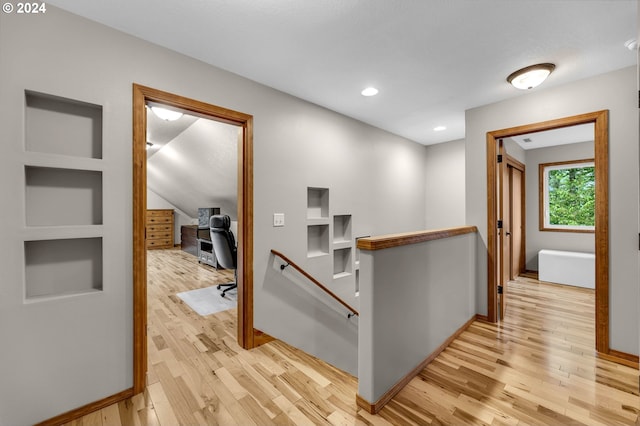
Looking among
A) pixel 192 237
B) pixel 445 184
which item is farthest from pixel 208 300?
pixel 445 184

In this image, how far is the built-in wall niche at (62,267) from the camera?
1.58m

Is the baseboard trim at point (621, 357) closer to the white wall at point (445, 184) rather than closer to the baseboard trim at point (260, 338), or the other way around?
the white wall at point (445, 184)

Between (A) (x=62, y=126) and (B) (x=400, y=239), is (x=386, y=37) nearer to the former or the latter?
(B) (x=400, y=239)

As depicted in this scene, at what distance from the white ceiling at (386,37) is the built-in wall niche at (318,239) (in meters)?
1.47

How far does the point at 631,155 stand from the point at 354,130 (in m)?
2.50

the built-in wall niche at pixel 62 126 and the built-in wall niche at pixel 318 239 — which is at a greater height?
the built-in wall niche at pixel 62 126

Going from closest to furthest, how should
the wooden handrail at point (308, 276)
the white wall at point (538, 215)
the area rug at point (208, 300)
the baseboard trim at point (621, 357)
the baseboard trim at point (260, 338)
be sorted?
the baseboard trim at point (621, 357), the baseboard trim at point (260, 338), the wooden handrail at point (308, 276), the area rug at point (208, 300), the white wall at point (538, 215)

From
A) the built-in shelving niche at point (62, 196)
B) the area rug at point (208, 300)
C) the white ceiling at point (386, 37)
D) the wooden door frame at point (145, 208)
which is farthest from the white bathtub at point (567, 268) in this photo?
the built-in shelving niche at point (62, 196)

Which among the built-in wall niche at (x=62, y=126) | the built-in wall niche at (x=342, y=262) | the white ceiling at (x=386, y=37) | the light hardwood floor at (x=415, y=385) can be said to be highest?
the white ceiling at (x=386, y=37)

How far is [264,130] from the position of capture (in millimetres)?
2539

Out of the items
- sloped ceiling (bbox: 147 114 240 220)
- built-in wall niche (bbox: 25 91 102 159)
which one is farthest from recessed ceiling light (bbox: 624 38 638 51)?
built-in wall niche (bbox: 25 91 102 159)

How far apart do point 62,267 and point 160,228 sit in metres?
7.63

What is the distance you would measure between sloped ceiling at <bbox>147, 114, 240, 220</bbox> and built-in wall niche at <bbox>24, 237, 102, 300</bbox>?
1.78 meters

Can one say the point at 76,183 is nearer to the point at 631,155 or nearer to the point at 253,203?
the point at 253,203
